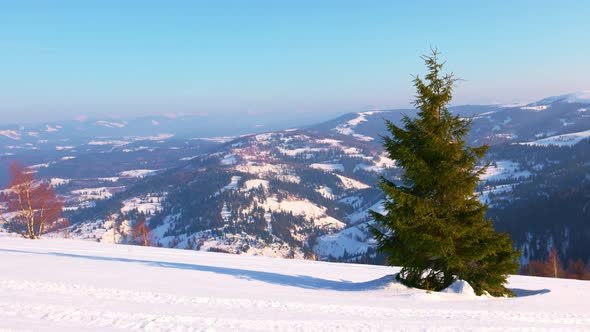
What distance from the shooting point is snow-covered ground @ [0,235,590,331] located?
1140cm

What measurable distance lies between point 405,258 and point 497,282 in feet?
15.5

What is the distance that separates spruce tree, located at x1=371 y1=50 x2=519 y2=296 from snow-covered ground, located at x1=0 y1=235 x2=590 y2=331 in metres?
1.74

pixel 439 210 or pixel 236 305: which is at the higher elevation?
pixel 439 210

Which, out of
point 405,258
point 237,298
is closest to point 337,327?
A: point 237,298

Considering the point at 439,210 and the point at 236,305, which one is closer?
the point at 236,305

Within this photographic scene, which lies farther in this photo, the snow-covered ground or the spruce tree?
the spruce tree

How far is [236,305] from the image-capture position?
13625 millimetres

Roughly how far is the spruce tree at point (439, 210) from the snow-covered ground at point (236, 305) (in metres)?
1.74

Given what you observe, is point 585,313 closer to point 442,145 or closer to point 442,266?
point 442,266

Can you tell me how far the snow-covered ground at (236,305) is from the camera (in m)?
11.4

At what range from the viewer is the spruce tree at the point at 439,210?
17.6m

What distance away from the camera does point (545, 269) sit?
8912 centimetres

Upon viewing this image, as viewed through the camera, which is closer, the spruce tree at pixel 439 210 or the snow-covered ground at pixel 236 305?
the snow-covered ground at pixel 236 305

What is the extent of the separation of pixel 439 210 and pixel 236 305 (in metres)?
11.0
